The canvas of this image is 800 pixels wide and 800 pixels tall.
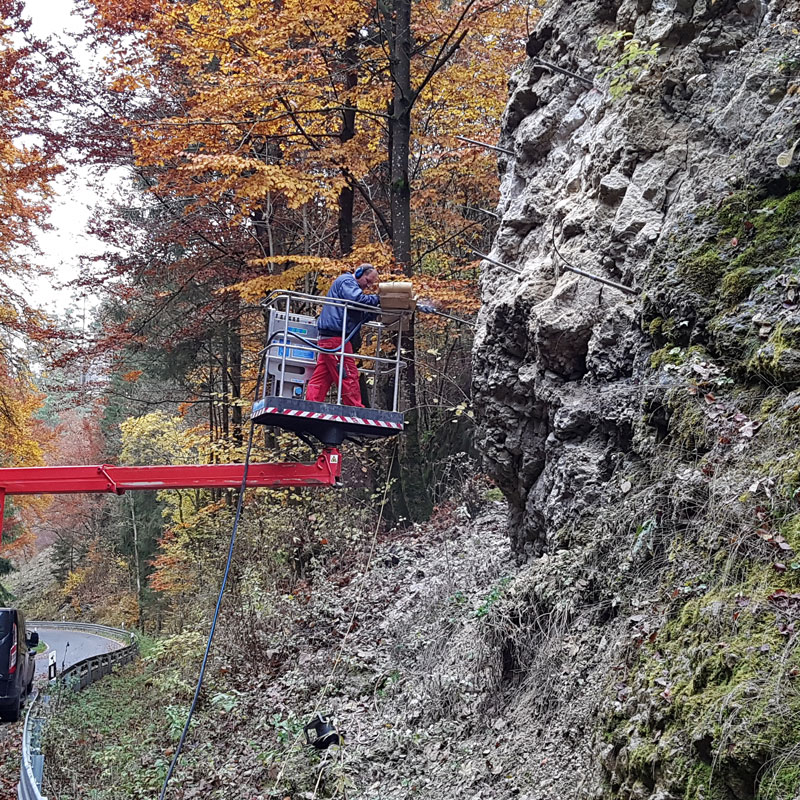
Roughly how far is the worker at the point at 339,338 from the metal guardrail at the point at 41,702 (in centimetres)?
482

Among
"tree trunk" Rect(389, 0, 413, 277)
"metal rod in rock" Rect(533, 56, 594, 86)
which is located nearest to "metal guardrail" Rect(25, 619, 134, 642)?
"tree trunk" Rect(389, 0, 413, 277)

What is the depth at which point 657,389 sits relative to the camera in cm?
601

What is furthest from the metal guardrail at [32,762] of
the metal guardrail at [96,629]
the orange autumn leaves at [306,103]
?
the metal guardrail at [96,629]

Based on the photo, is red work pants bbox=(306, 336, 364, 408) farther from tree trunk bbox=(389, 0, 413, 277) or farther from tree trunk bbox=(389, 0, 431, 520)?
tree trunk bbox=(389, 0, 413, 277)

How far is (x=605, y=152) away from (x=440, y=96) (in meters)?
9.32

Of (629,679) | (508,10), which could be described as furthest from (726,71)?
(508,10)

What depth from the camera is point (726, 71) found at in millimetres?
6836

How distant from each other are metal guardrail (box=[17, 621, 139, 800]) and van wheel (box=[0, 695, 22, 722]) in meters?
0.21

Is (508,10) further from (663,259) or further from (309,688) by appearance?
(309,688)

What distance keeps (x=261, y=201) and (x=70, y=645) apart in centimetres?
1939

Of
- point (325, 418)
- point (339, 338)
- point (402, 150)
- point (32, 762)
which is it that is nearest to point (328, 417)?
point (325, 418)

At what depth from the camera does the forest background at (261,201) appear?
46.0ft

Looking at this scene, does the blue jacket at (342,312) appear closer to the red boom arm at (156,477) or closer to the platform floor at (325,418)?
the platform floor at (325,418)

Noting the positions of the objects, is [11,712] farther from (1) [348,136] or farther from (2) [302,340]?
(1) [348,136]
